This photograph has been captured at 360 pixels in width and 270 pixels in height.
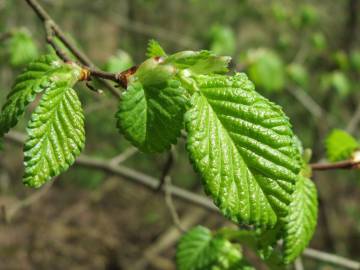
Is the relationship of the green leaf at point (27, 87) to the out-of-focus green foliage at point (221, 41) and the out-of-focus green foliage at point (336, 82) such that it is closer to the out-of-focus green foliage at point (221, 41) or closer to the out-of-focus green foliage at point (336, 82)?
the out-of-focus green foliage at point (221, 41)

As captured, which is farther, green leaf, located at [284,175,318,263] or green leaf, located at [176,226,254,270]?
green leaf, located at [176,226,254,270]

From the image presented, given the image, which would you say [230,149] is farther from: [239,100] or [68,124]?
[68,124]

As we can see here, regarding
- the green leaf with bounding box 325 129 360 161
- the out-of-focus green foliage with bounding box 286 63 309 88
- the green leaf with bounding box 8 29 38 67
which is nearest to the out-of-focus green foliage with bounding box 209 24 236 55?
the out-of-focus green foliage with bounding box 286 63 309 88

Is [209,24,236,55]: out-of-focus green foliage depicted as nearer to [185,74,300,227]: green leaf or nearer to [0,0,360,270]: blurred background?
[0,0,360,270]: blurred background

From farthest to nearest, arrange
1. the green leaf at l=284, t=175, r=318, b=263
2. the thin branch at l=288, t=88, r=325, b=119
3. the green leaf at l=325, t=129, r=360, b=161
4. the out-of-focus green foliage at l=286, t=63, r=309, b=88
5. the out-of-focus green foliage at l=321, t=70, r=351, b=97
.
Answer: the out-of-focus green foliage at l=321, t=70, r=351, b=97, the out-of-focus green foliage at l=286, t=63, r=309, b=88, the thin branch at l=288, t=88, r=325, b=119, the green leaf at l=325, t=129, r=360, b=161, the green leaf at l=284, t=175, r=318, b=263

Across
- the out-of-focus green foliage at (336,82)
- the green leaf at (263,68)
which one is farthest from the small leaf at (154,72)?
the out-of-focus green foliage at (336,82)

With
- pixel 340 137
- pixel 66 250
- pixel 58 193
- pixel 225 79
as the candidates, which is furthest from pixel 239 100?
pixel 58 193


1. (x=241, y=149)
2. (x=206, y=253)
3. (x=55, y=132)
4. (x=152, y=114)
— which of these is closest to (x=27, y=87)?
(x=55, y=132)
